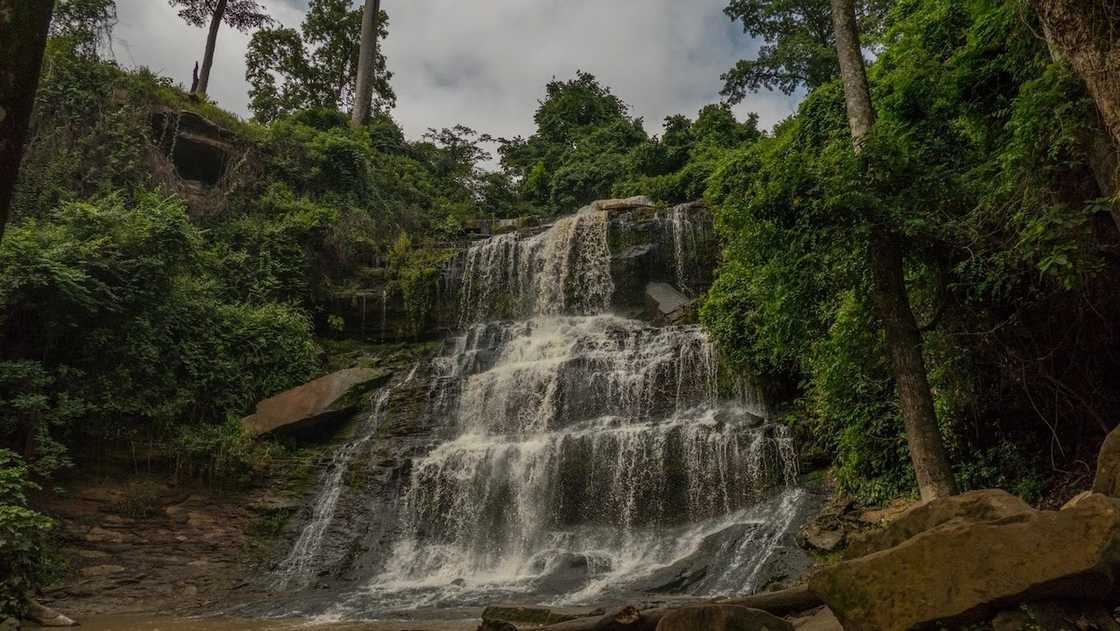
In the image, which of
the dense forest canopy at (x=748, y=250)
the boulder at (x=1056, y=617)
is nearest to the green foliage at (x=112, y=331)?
the dense forest canopy at (x=748, y=250)

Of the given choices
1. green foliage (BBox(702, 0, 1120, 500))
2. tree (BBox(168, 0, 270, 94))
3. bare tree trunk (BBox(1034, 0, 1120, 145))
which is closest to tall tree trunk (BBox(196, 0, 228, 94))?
tree (BBox(168, 0, 270, 94))

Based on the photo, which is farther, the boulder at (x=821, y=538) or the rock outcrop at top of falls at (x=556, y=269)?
the rock outcrop at top of falls at (x=556, y=269)

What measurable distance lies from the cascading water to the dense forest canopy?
118cm

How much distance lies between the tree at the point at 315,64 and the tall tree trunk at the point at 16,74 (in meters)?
28.7

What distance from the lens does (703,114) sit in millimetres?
26812

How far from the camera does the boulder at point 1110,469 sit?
405cm

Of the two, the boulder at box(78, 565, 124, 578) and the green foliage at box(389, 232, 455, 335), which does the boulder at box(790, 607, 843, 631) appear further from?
the green foliage at box(389, 232, 455, 335)

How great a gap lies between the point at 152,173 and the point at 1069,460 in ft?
65.6

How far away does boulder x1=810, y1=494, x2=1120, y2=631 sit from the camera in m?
3.47

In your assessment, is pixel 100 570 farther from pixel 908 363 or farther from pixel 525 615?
pixel 908 363

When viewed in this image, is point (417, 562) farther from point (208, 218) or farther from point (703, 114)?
point (703, 114)

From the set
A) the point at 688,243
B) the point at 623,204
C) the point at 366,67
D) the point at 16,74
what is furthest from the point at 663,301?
the point at 366,67

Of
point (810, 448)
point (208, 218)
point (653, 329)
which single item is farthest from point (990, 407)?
point (208, 218)

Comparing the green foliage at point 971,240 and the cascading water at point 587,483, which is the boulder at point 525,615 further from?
the green foliage at point 971,240
